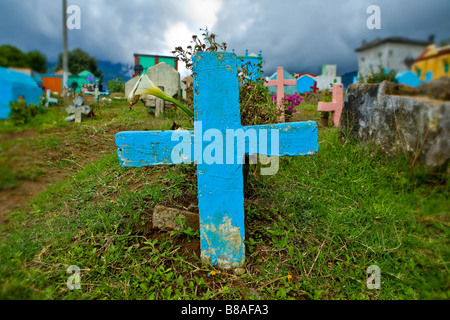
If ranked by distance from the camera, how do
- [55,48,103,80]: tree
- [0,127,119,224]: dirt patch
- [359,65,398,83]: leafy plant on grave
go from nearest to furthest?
[359,65,398,83]: leafy plant on grave, [55,48,103,80]: tree, [0,127,119,224]: dirt patch

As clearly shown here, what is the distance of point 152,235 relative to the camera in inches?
66.4

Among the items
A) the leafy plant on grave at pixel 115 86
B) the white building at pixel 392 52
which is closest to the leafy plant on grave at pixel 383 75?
the white building at pixel 392 52

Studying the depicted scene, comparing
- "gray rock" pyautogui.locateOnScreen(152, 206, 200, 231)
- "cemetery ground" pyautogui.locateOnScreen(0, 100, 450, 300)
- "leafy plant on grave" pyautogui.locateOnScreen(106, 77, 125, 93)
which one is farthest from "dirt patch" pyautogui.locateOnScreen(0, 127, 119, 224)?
"leafy plant on grave" pyautogui.locateOnScreen(106, 77, 125, 93)

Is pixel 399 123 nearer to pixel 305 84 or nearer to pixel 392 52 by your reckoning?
pixel 392 52

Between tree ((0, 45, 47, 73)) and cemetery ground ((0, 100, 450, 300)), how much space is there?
0.68 feet

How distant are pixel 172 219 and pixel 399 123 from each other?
5.01 ft

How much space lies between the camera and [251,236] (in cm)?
169

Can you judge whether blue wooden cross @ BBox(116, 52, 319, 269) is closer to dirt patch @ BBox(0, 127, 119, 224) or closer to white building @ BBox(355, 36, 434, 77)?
white building @ BBox(355, 36, 434, 77)

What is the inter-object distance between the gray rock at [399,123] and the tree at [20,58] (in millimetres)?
1444

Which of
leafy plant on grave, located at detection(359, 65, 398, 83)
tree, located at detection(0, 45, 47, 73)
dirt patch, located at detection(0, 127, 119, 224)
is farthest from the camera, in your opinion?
dirt patch, located at detection(0, 127, 119, 224)

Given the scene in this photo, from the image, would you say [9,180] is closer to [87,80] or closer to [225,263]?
[225,263]

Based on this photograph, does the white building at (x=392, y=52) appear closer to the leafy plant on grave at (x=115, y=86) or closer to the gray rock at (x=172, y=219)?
the gray rock at (x=172, y=219)

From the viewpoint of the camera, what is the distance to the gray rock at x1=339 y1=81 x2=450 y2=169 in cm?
101
